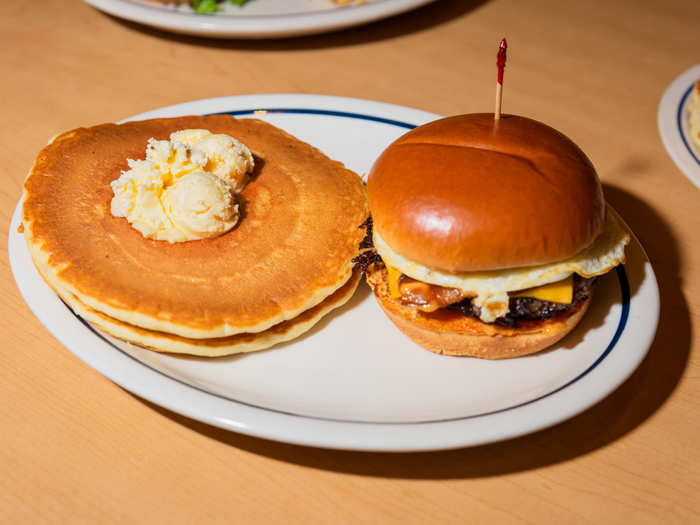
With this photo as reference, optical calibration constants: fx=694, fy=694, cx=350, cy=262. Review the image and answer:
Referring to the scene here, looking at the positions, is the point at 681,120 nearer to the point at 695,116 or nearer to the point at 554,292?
the point at 695,116

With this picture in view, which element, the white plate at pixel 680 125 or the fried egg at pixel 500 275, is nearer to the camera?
the fried egg at pixel 500 275

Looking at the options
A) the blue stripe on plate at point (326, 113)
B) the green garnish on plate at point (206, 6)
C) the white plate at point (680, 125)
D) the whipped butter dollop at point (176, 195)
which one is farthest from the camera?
the green garnish on plate at point (206, 6)

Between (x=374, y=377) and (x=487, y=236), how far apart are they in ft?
1.70

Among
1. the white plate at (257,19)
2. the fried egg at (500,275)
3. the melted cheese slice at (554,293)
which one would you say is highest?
the white plate at (257,19)

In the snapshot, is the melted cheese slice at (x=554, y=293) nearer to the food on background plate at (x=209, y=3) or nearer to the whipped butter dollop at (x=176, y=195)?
the whipped butter dollop at (x=176, y=195)

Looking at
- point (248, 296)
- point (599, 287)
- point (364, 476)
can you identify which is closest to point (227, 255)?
point (248, 296)

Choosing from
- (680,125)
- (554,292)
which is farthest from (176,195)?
(680,125)

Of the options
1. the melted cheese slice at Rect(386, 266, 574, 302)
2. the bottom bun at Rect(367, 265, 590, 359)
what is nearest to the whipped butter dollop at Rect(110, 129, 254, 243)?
the bottom bun at Rect(367, 265, 590, 359)

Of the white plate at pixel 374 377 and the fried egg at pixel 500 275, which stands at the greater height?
the fried egg at pixel 500 275

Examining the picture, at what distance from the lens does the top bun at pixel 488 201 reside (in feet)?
5.75

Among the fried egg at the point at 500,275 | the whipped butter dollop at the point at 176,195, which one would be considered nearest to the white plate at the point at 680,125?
the fried egg at the point at 500,275

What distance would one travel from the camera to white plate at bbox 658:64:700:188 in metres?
2.80

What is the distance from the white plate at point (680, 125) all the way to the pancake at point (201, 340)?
170 centimetres

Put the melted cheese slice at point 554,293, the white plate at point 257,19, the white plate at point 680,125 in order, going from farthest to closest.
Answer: the white plate at point 257,19 → the white plate at point 680,125 → the melted cheese slice at point 554,293
